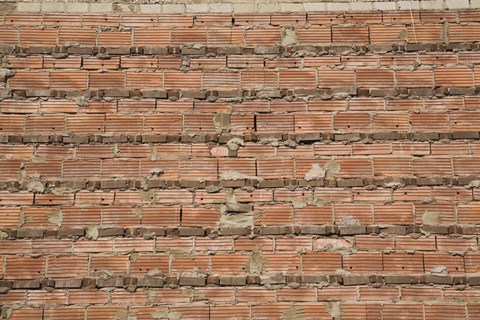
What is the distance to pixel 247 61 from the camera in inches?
167

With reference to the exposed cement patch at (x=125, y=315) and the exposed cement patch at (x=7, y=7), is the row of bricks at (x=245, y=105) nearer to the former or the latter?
the exposed cement patch at (x=7, y=7)

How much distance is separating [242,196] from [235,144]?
16.9 inches

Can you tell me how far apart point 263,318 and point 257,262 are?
1.37ft

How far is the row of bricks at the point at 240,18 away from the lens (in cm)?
428

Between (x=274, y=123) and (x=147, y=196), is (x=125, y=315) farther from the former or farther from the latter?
(x=274, y=123)

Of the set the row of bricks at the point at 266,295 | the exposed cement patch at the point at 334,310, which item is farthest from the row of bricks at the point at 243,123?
the exposed cement patch at the point at 334,310

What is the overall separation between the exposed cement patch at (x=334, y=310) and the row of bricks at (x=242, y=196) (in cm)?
79

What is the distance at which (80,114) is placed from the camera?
13.6 feet

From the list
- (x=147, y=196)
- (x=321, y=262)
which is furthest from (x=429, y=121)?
(x=147, y=196)

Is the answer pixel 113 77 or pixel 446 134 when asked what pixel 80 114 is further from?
pixel 446 134

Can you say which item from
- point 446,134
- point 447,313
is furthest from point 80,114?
point 447,313

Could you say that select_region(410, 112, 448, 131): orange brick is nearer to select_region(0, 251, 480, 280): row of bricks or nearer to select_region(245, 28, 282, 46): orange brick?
select_region(0, 251, 480, 280): row of bricks

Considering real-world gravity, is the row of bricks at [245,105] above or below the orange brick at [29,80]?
below

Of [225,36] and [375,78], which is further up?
[225,36]
